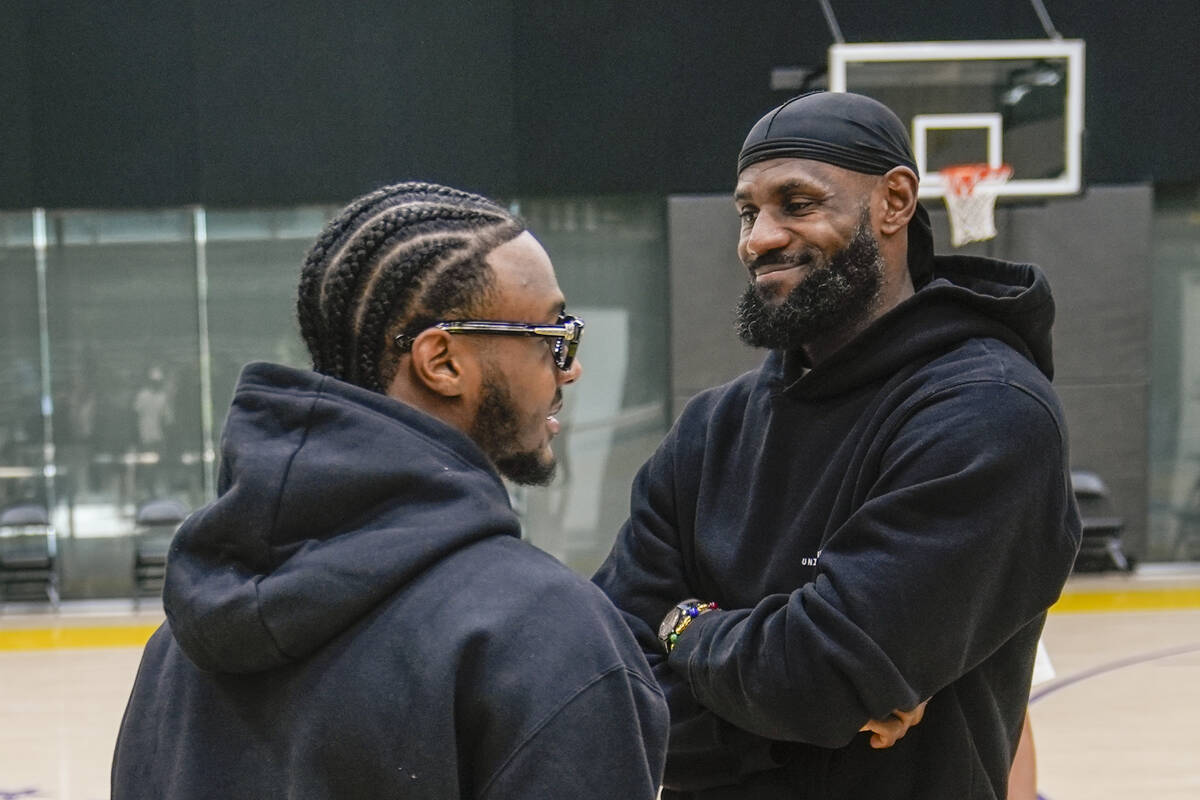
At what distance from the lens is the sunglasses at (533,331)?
127 cm

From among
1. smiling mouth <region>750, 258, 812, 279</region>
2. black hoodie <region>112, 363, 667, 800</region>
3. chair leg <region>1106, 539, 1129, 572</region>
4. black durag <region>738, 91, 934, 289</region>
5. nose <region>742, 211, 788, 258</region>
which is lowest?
chair leg <region>1106, 539, 1129, 572</region>

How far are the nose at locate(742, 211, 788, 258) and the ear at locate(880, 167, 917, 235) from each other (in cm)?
16

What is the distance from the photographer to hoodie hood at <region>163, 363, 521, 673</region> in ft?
3.72

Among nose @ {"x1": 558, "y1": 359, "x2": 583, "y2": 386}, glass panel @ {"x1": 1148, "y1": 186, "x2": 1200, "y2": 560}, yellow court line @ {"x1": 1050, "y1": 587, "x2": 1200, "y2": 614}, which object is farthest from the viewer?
glass panel @ {"x1": 1148, "y1": 186, "x2": 1200, "y2": 560}

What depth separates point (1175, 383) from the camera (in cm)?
1006

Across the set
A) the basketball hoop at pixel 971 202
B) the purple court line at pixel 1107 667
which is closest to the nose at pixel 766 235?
the purple court line at pixel 1107 667

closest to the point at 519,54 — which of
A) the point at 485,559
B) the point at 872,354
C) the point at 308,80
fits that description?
the point at 308,80

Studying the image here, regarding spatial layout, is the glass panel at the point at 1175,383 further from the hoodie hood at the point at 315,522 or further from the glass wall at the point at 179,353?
the hoodie hood at the point at 315,522

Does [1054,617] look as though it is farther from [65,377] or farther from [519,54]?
[65,377]

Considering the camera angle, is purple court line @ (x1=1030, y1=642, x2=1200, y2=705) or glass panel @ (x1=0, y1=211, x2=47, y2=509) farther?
glass panel @ (x1=0, y1=211, x2=47, y2=509)

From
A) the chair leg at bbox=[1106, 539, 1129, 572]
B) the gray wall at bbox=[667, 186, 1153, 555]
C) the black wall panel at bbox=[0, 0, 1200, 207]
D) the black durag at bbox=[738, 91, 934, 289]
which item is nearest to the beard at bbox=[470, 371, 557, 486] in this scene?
the black durag at bbox=[738, 91, 934, 289]

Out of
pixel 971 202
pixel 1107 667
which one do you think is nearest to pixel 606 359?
pixel 971 202

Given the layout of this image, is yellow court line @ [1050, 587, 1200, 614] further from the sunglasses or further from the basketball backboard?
the sunglasses

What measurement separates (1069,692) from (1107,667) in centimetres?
61
